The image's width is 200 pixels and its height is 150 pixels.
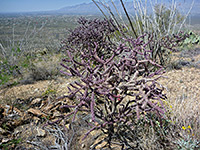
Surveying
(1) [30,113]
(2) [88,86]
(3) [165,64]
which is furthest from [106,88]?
(3) [165,64]

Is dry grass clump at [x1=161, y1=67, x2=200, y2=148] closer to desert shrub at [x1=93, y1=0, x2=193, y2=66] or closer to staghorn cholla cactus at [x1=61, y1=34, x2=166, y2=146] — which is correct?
staghorn cholla cactus at [x1=61, y1=34, x2=166, y2=146]

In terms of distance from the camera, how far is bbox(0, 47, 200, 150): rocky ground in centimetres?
199

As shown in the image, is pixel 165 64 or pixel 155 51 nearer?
pixel 155 51

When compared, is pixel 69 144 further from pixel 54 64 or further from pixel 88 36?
pixel 54 64

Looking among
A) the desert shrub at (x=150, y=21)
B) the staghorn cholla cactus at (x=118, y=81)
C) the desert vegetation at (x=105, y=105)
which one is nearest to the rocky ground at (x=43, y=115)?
the desert vegetation at (x=105, y=105)

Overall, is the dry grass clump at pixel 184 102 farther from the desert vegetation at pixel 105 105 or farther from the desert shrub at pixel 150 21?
the desert shrub at pixel 150 21

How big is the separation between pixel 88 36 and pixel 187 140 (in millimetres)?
2949

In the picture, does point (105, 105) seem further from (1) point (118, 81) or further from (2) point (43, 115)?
(2) point (43, 115)

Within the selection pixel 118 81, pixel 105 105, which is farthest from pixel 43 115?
pixel 118 81

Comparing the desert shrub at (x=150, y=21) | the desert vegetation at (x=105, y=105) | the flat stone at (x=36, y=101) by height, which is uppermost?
the desert shrub at (x=150, y=21)

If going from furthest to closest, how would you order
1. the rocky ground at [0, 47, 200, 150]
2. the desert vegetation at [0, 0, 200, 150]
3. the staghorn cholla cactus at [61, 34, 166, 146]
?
the rocky ground at [0, 47, 200, 150] → the desert vegetation at [0, 0, 200, 150] → the staghorn cholla cactus at [61, 34, 166, 146]

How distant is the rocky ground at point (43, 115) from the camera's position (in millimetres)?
1988

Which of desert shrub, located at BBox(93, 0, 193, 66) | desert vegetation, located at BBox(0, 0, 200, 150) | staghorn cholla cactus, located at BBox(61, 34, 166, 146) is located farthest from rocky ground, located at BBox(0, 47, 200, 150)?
desert shrub, located at BBox(93, 0, 193, 66)

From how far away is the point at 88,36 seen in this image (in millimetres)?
3873
